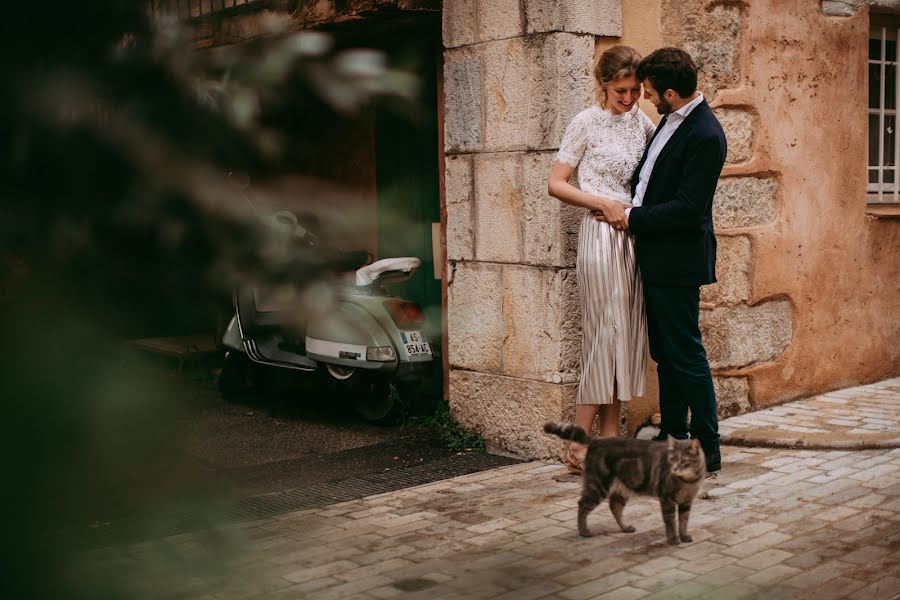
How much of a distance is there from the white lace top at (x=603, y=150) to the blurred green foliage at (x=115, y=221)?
14.0 feet

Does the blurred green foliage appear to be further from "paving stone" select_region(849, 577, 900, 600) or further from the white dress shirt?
the white dress shirt

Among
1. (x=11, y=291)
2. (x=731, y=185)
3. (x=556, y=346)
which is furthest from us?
(x=731, y=185)

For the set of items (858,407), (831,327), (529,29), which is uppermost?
(529,29)

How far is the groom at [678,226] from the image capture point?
5043 mm

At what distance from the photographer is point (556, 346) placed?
573 centimetres

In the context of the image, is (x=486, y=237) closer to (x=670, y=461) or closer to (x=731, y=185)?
(x=731, y=185)

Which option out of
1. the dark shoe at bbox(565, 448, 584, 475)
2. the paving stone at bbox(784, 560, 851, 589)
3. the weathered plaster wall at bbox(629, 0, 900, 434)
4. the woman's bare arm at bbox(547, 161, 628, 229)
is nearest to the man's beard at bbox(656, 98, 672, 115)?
the woman's bare arm at bbox(547, 161, 628, 229)

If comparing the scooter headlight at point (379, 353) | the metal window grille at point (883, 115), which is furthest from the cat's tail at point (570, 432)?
the metal window grille at point (883, 115)

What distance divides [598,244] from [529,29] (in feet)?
4.25

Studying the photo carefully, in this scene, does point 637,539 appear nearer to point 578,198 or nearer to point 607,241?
point 607,241

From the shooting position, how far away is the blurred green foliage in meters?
0.96

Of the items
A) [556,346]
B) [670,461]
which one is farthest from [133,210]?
[556,346]

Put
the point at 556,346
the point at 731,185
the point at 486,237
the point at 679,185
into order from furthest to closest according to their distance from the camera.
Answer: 1. the point at 731,185
2. the point at 486,237
3. the point at 556,346
4. the point at 679,185

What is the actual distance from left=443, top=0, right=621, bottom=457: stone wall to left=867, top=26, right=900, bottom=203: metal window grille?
2.89 meters
